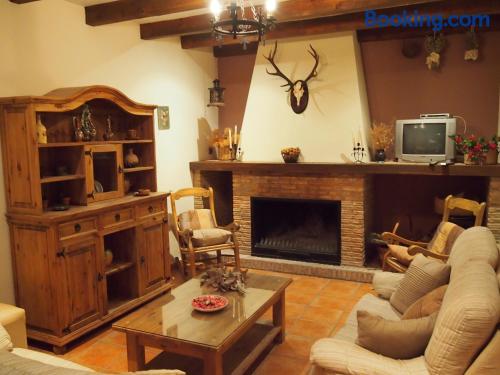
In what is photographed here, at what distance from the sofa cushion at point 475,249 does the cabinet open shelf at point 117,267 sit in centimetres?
262

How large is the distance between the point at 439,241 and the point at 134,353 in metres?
2.63

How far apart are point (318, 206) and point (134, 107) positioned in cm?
239

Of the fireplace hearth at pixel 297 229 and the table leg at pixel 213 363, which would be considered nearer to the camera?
the table leg at pixel 213 363

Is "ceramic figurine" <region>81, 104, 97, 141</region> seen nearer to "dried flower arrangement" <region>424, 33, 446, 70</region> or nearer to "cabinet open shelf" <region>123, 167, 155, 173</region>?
"cabinet open shelf" <region>123, 167, 155, 173</region>

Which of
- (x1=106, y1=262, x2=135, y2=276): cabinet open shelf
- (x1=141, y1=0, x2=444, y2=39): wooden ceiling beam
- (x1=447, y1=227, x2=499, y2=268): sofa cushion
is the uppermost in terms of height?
(x1=141, y1=0, x2=444, y2=39): wooden ceiling beam

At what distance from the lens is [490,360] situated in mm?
1687

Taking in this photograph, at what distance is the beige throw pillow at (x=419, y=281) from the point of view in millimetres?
2598

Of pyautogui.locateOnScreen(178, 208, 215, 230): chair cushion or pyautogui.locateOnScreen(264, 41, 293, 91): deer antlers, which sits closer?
pyautogui.locateOnScreen(178, 208, 215, 230): chair cushion

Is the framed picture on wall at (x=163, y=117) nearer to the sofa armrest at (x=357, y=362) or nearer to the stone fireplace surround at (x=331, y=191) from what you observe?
the stone fireplace surround at (x=331, y=191)

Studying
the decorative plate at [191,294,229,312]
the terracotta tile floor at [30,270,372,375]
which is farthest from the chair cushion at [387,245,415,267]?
the decorative plate at [191,294,229,312]

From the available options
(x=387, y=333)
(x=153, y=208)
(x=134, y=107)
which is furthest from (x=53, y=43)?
(x=387, y=333)

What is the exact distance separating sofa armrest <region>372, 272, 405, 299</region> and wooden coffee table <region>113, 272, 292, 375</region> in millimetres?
672

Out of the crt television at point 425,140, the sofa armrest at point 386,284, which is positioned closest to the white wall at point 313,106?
the crt television at point 425,140

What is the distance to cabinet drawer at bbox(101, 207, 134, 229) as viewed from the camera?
3.71m
